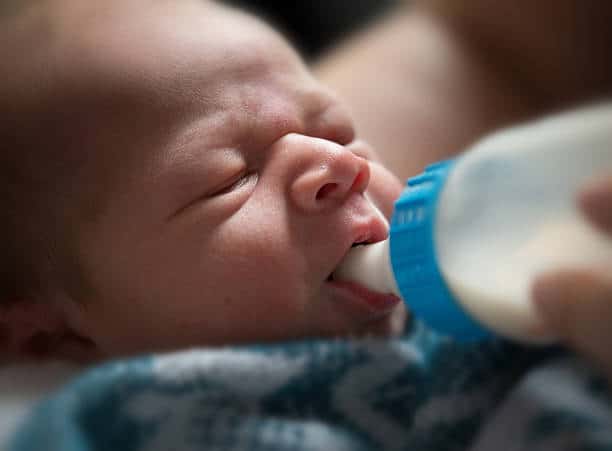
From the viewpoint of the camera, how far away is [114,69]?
1.94 ft

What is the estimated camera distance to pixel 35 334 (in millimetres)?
669

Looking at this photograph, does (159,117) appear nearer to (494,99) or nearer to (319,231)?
(319,231)

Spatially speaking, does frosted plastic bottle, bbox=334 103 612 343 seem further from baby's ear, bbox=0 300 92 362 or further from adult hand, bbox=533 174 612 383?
baby's ear, bbox=0 300 92 362

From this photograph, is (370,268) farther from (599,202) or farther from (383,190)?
(599,202)

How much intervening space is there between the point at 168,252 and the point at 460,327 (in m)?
0.24

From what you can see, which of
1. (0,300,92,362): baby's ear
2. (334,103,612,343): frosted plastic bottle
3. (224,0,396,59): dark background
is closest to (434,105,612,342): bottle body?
(334,103,612,343): frosted plastic bottle

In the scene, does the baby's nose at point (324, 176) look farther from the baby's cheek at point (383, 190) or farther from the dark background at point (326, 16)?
the dark background at point (326, 16)

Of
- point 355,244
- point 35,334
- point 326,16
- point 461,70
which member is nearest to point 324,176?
point 355,244

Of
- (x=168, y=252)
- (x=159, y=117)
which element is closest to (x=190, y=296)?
(x=168, y=252)

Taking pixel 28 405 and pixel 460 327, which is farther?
pixel 28 405

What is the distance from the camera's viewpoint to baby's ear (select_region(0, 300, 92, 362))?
2.08ft

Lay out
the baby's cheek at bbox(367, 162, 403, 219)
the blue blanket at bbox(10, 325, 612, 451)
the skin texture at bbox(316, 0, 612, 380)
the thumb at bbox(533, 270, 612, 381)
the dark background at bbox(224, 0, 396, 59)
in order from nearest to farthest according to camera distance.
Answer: the thumb at bbox(533, 270, 612, 381) → the blue blanket at bbox(10, 325, 612, 451) → the baby's cheek at bbox(367, 162, 403, 219) → the skin texture at bbox(316, 0, 612, 380) → the dark background at bbox(224, 0, 396, 59)

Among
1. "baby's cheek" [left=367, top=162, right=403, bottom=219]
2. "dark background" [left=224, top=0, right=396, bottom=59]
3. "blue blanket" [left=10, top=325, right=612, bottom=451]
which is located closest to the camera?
"blue blanket" [left=10, top=325, right=612, bottom=451]

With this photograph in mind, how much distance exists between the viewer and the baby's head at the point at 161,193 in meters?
0.58
